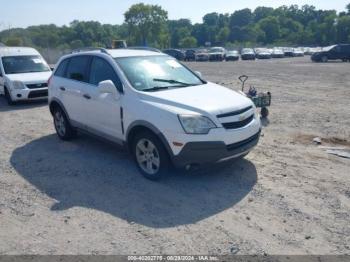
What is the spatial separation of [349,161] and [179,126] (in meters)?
3.01

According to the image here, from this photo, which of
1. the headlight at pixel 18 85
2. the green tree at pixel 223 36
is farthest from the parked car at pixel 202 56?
the green tree at pixel 223 36

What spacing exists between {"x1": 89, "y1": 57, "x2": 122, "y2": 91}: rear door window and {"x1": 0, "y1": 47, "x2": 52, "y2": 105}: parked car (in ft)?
21.5

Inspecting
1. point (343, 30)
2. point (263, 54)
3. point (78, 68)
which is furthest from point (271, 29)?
point (78, 68)

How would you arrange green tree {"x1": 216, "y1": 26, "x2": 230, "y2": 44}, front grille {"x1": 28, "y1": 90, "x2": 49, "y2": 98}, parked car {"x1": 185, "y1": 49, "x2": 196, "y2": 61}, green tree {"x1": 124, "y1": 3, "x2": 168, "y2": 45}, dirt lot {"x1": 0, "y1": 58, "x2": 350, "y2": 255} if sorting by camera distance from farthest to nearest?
green tree {"x1": 216, "y1": 26, "x2": 230, "y2": 44} → green tree {"x1": 124, "y1": 3, "x2": 168, "y2": 45} → parked car {"x1": 185, "y1": 49, "x2": 196, "y2": 61} → front grille {"x1": 28, "y1": 90, "x2": 49, "y2": 98} → dirt lot {"x1": 0, "y1": 58, "x2": 350, "y2": 255}

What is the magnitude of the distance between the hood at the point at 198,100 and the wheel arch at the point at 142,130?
0.34 meters

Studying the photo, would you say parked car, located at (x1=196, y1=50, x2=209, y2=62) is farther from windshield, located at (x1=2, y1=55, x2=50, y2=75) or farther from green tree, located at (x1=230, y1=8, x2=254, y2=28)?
green tree, located at (x1=230, y1=8, x2=254, y2=28)

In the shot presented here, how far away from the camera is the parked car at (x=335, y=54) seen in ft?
115

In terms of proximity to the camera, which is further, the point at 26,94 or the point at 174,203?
the point at 26,94

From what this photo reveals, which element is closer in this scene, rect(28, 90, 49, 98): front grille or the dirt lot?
the dirt lot

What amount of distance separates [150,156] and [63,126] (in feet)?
9.75

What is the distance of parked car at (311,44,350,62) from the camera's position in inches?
1377

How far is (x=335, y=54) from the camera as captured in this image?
35.6 m

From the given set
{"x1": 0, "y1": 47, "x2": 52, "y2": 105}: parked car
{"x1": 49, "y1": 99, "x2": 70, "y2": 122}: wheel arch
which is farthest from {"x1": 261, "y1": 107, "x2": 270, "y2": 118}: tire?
{"x1": 0, "y1": 47, "x2": 52, "y2": 105}: parked car

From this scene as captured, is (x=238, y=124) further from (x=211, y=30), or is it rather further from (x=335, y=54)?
(x=211, y=30)
